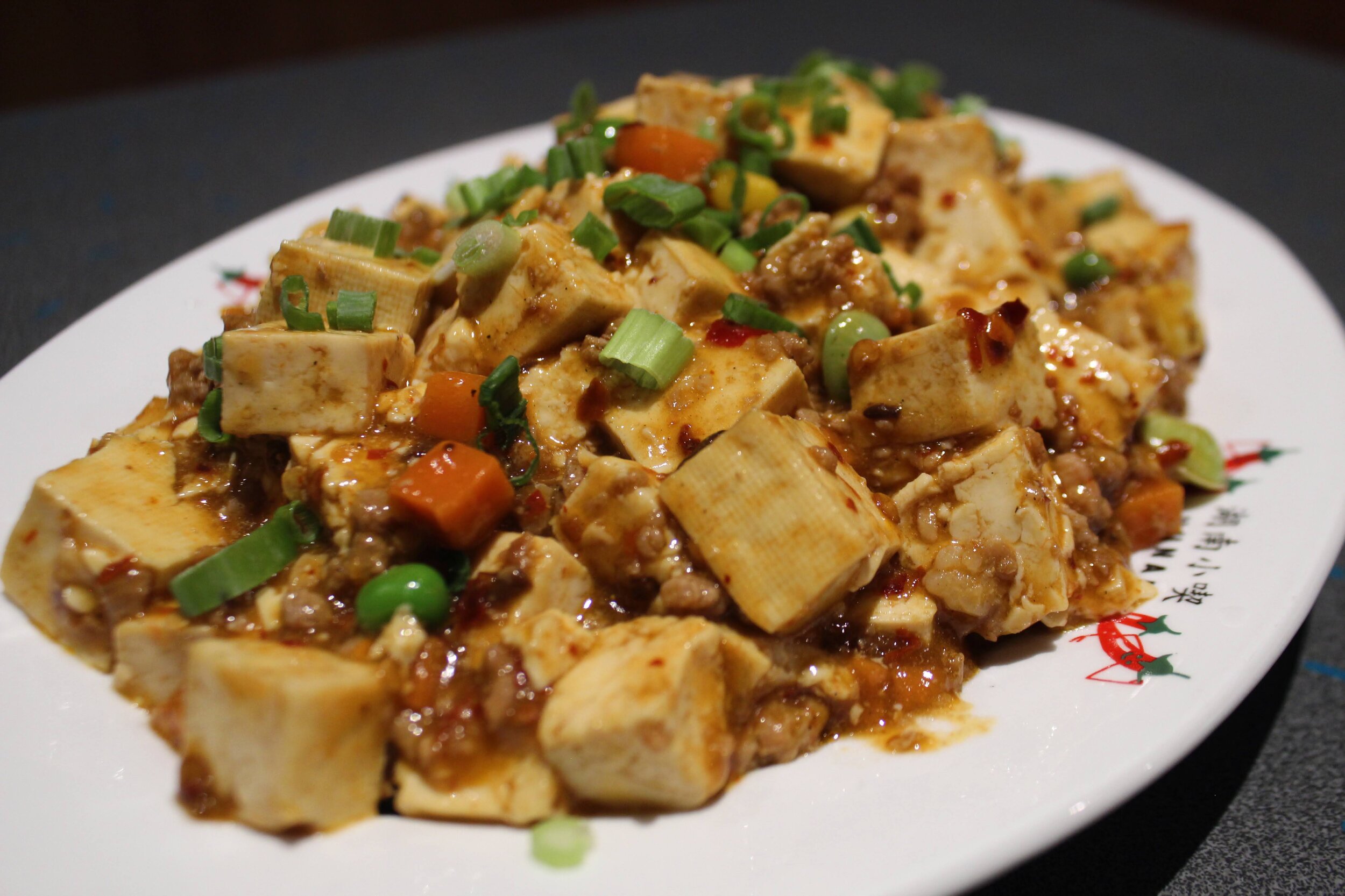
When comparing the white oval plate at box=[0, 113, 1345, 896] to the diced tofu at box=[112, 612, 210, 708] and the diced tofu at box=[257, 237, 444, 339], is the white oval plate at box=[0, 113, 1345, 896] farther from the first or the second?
the diced tofu at box=[257, 237, 444, 339]

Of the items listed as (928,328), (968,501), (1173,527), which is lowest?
(1173,527)

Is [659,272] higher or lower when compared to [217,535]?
higher

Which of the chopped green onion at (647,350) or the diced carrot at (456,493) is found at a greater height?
the chopped green onion at (647,350)

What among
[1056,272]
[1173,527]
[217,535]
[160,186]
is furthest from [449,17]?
[1173,527]

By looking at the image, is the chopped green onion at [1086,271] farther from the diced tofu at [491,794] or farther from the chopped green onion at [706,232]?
the diced tofu at [491,794]

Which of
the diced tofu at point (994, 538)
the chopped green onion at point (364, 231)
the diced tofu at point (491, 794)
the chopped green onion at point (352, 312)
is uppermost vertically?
the chopped green onion at point (364, 231)

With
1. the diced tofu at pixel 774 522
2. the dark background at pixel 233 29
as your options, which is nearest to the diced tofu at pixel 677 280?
the diced tofu at pixel 774 522

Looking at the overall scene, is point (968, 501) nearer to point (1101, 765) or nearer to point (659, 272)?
point (1101, 765)
